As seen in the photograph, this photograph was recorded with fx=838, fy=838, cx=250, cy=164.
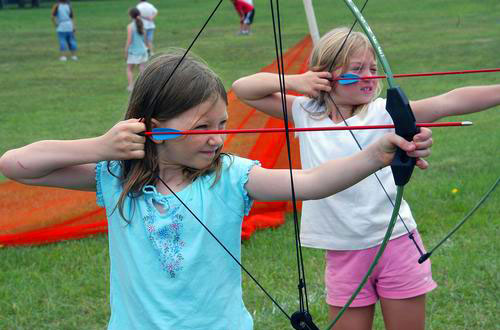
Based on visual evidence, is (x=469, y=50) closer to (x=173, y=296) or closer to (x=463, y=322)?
(x=463, y=322)

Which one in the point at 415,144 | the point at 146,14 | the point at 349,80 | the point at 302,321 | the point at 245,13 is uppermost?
the point at 415,144

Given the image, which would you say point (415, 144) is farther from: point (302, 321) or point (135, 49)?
point (135, 49)

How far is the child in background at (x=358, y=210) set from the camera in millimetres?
2812

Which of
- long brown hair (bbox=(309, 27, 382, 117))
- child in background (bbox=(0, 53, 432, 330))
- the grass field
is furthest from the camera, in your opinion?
the grass field

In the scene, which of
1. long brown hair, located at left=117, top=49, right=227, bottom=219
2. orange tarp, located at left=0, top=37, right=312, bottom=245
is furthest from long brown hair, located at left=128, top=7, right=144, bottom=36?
long brown hair, located at left=117, top=49, right=227, bottom=219

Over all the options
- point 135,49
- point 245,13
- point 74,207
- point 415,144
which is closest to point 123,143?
point 415,144

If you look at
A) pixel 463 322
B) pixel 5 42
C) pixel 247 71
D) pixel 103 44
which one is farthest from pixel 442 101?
pixel 5 42

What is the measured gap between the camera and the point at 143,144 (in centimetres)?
203

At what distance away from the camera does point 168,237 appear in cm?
212

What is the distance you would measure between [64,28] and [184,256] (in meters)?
15.6

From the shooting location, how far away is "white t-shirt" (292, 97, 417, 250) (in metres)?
2.84

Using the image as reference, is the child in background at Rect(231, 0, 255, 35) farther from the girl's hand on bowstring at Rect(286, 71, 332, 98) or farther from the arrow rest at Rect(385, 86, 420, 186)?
the arrow rest at Rect(385, 86, 420, 186)

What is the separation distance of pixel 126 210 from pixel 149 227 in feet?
0.27

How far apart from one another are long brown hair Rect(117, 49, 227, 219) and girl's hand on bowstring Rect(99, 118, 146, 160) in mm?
147
